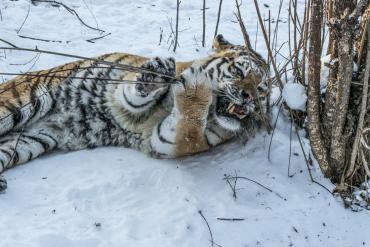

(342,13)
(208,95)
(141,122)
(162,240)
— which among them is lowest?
(162,240)

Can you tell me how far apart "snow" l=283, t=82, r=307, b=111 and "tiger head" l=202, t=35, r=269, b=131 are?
6.6 inches

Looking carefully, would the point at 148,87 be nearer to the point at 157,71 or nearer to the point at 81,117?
the point at 157,71

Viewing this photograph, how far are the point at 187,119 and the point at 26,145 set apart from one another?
1.08 meters

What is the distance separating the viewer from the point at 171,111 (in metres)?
3.36

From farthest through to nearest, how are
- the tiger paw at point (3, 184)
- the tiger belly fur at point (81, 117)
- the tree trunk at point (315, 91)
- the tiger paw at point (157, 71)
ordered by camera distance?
Answer: the tiger belly fur at point (81, 117) < the tiger paw at point (157, 71) < the tiger paw at point (3, 184) < the tree trunk at point (315, 91)

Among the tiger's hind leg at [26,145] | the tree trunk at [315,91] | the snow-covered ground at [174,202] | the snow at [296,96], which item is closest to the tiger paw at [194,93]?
the snow-covered ground at [174,202]

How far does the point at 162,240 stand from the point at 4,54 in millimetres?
2842

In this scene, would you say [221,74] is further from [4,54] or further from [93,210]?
[4,54]

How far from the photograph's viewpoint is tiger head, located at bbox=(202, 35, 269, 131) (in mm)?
3168

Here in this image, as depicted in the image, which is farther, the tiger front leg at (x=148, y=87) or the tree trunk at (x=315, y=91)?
the tiger front leg at (x=148, y=87)

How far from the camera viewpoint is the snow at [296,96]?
3.07m

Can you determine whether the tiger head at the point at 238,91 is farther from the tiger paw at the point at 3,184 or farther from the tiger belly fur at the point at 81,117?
the tiger paw at the point at 3,184

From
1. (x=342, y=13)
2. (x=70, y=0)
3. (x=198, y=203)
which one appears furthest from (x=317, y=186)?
(x=70, y=0)

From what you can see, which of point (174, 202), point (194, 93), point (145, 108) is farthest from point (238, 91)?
point (174, 202)
